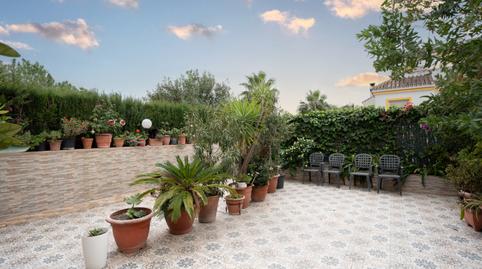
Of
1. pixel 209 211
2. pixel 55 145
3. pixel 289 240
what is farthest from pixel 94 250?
pixel 55 145

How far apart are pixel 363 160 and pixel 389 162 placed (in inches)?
22.1

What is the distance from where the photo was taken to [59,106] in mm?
4730

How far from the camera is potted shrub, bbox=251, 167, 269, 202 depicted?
494 centimetres

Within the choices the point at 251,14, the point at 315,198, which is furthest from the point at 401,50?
the point at 251,14

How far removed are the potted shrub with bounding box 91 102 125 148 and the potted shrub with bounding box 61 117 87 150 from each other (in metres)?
0.35

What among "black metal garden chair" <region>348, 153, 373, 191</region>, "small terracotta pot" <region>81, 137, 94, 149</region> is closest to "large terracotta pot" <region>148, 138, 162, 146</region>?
"small terracotta pot" <region>81, 137, 94, 149</region>

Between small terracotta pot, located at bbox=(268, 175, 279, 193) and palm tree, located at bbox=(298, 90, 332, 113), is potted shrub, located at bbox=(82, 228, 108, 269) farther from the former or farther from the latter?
palm tree, located at bbox=(298, 90, 332, 113)

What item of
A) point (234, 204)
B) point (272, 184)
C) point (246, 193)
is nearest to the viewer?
point (234, 204)

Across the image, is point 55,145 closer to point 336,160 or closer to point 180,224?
point 180,224

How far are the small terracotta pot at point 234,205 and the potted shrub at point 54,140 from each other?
3.34 metres

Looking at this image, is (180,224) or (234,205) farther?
(234,205)

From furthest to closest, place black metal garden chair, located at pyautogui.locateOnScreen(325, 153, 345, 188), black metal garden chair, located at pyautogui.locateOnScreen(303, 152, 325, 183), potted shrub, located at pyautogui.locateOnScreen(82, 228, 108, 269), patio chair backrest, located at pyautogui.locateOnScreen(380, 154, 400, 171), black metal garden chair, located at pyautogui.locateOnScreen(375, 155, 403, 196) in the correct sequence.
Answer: black metal garden chair, located at pyautogui.locateOnScreen(303, 152, 325, 183) → black metal garden chair, located at pyautogui.locateOnScreen(325, 153, 345, 188) → patio chair backrest, located at pyautogui.locateOnScreen(380, 154, 400, 171) → black metal garden chair, located at pyautogui.locateOnScreen(375, 155, 403, 196) → potted shrub, located at pyautogui.locateOnScreen(82, 228, 108, 269)

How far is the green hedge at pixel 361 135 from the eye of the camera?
5.74 meters

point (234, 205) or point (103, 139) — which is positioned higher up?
point (103, 139)
